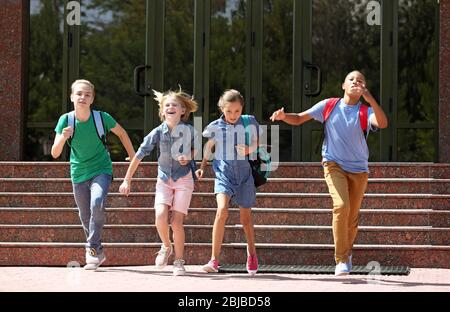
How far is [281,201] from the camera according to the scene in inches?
460

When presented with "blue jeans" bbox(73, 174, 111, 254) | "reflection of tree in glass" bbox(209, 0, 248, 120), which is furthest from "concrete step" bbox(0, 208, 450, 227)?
"reflection of tree in glass" bbox(209, 0, 248, 120)

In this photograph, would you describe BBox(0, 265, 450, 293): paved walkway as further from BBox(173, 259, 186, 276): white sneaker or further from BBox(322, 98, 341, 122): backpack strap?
BBox(322, 98, 341, 122): backpack strap

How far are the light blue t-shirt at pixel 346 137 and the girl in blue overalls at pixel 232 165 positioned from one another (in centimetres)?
66

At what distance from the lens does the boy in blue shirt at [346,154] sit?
951cm

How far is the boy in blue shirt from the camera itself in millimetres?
9508

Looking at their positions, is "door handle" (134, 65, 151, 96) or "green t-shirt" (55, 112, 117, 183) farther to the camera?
"door handle" (134, 65, 151, 96)

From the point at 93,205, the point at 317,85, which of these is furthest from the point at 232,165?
the point at 317,85

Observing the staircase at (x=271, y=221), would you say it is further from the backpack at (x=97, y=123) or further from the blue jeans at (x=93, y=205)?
the backpack at (x=97, y=123)

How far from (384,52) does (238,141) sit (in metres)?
4.91

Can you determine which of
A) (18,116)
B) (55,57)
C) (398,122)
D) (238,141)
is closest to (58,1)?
(55,57)

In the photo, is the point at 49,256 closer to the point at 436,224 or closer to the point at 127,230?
the point at 127,230

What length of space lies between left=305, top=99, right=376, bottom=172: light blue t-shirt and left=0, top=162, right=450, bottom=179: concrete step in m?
2.53

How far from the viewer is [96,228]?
33.4 feet

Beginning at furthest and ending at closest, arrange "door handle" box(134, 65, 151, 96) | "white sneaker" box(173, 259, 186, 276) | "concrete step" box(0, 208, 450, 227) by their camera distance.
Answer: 1. "door handle" box(134, 65, 151, 96)
2. "concrete step" box(0, 208, 450, 227)
3. "white sneaker" box(173, 259, 186, 276)
